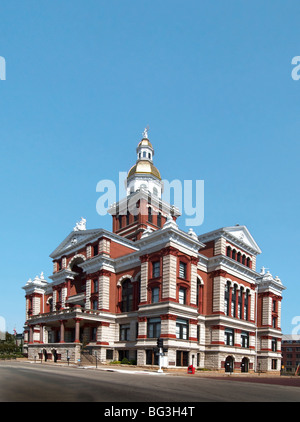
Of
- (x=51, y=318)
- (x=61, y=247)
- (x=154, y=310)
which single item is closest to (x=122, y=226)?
(x=61, y=247)

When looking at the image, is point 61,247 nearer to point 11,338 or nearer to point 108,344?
point 108,344

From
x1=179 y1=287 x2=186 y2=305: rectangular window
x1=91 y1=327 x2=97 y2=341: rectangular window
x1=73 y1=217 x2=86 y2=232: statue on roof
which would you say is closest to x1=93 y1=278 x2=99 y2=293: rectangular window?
x1=91 y1=327 x2=97 y2=341: rectangular window

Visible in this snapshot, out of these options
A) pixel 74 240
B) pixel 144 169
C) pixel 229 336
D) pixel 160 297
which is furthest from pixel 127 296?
pixel 144 169

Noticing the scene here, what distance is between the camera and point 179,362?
139 feet

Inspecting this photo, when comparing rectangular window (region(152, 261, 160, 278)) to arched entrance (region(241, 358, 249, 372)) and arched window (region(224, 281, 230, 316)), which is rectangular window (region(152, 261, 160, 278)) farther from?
arched entrance (region(241, 358, 249, 372))

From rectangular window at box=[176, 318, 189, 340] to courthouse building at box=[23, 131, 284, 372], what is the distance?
10cm

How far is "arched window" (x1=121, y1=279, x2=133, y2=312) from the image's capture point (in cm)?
4969

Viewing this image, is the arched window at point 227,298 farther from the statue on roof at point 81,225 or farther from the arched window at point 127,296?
the statue on roof at point 81,225

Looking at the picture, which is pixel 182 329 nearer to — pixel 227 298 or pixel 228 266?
pixel 227 298

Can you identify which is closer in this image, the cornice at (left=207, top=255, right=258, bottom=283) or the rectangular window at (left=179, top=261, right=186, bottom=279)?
the rectangular window at (left=179, top=261, right=186, bottom=279)

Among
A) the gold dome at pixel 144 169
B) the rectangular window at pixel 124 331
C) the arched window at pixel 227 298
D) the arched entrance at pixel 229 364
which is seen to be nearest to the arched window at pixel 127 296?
the rectangular window at pixel 124 331

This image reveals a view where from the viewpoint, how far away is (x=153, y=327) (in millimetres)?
43656

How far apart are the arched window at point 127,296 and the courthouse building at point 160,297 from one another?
13 cm

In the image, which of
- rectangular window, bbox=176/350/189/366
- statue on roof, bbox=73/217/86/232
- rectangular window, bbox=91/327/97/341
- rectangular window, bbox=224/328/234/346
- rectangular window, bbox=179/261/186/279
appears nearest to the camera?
rectangular window, bbox=176/350/189/366
